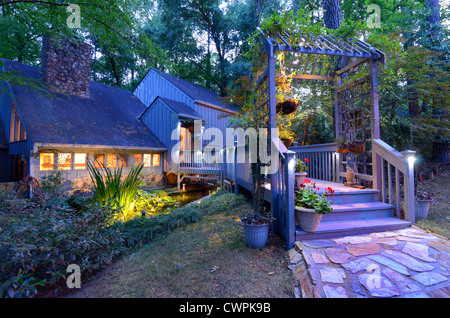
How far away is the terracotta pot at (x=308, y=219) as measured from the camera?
259 centimetres

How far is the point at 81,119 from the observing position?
8672 millimetres

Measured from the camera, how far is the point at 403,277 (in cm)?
189

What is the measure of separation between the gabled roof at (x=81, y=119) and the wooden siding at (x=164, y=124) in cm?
30

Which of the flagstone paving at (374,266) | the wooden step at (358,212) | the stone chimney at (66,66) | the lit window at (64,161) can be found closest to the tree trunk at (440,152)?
the wooden step at (358,212)

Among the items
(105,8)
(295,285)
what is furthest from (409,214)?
(105,8)

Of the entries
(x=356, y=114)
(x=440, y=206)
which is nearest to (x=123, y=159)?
(x=356, y=114)

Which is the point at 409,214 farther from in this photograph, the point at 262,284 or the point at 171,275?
the point at 171,275

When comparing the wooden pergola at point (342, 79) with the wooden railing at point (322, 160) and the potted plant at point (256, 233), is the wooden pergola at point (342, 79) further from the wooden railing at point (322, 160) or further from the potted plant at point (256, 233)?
the potted plant at point (256, 233)

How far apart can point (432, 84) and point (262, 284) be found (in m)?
5.81

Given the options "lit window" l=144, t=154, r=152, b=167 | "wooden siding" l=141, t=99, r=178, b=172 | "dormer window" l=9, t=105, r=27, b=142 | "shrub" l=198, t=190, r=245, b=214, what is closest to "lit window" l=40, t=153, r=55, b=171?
"dormer window" l=9, t=105, r=27, b=142

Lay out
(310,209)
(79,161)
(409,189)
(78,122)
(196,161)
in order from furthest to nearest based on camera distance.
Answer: (196,161)
(78,122)
(79,161)
(409,189)
(310,209)

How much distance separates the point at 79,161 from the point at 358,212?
9.03 metres

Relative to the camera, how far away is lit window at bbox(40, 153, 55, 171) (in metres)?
7.03

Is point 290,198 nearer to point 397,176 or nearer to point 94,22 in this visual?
point 397,176
